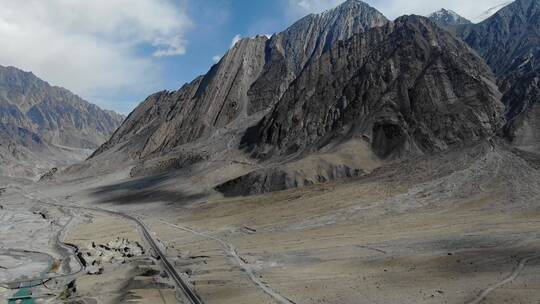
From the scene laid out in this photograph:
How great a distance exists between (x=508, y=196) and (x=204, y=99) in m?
123

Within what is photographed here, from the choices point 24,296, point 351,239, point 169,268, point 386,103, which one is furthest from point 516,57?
point 24,296

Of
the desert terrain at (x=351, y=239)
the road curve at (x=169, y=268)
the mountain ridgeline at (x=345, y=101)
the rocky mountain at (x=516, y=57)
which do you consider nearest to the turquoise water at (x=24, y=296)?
the desert terrain at (x=351, y=239)

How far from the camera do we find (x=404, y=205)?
64.9 meters

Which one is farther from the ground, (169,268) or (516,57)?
Result: (516,57)

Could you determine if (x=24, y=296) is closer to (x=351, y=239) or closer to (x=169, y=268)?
(x=169, y=268)

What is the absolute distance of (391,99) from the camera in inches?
4439

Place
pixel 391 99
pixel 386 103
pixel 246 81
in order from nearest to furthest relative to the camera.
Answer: pixel 386 103, pixel 391 99, pixel 246 81

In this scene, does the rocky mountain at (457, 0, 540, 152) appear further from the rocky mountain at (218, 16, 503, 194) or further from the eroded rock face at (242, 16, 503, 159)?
the eroded rock face at (242, 16, 503, 159)

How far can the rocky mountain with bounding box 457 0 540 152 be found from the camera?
82062 mm

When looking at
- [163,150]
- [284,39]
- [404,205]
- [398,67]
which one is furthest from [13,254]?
[284,39]

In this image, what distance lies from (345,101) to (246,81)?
5791 centimetres

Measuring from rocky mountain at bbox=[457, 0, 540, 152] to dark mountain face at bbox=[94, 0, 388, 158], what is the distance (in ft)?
123

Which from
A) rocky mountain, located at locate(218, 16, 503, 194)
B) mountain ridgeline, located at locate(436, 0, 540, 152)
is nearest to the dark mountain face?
rocky mountain, located at locate(218, 16, 503, 194)

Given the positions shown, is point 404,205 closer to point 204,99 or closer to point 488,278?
point 488,278
